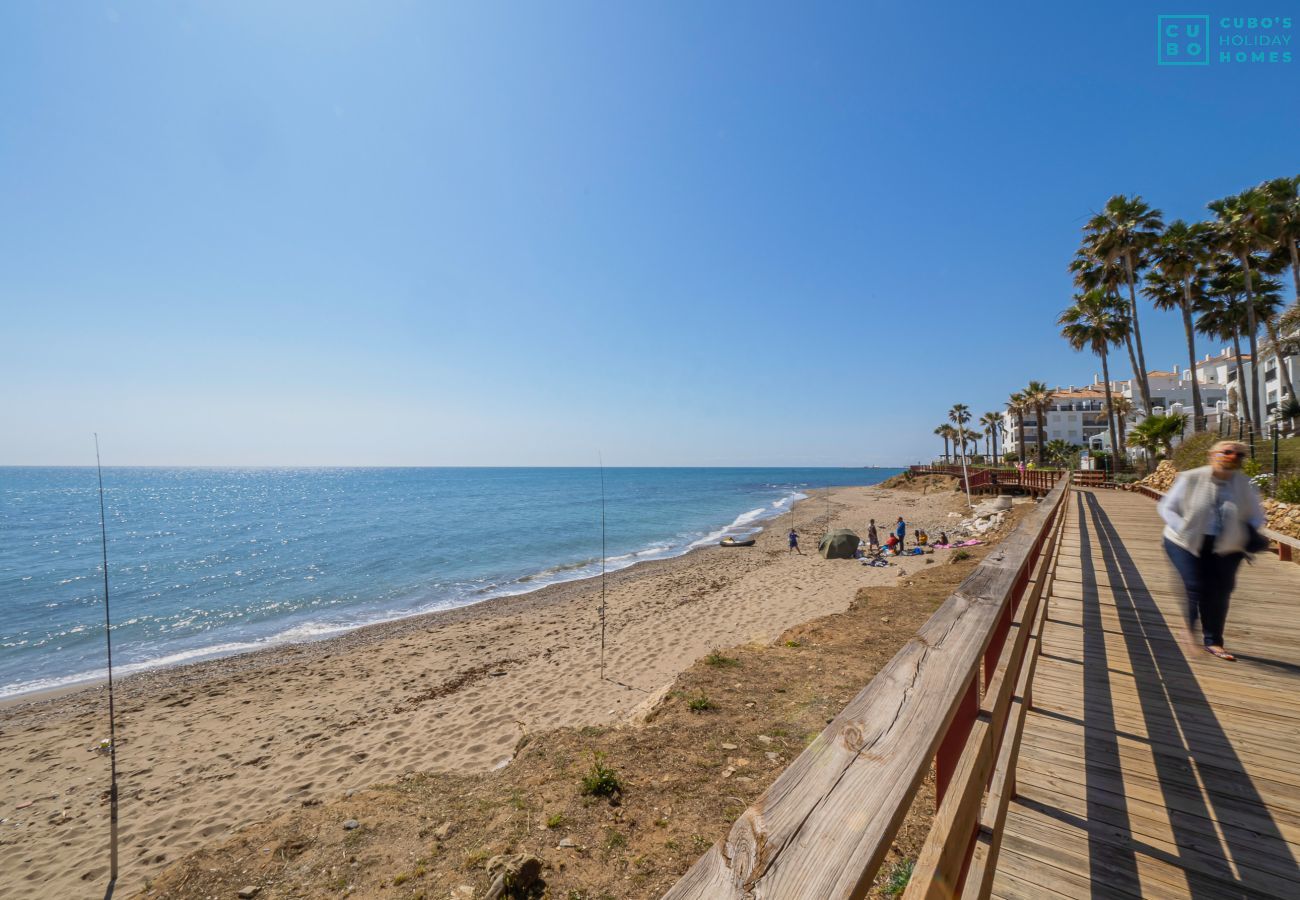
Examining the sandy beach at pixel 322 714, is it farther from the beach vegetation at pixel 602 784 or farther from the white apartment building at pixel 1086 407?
the white apartment building at pixel 1086 407

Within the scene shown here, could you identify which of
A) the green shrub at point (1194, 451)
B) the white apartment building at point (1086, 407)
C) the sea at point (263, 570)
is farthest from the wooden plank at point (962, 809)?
the white apartment building at point (1086, 407)

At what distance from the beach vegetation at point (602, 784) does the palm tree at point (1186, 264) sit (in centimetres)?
3398

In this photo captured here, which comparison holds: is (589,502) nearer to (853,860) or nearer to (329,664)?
(329,664)

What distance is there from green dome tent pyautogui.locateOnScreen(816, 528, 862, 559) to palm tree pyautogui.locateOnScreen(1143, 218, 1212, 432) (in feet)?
61.7

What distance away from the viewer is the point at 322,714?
397 inches


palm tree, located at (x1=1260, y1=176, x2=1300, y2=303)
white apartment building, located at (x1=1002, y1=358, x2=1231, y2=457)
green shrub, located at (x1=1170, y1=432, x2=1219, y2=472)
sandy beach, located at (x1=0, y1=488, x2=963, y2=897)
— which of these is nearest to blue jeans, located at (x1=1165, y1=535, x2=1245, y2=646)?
sandy beach, located at (x1=0, y1=488, x2=963, y2=897)

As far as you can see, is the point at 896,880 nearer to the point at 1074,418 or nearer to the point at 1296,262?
the point at 1296,262

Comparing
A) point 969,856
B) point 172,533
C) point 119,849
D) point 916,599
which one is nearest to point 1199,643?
point 969,856

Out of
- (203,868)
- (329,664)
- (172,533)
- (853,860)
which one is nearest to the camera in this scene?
(853,860)

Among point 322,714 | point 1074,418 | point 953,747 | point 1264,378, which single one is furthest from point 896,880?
point 1074,418

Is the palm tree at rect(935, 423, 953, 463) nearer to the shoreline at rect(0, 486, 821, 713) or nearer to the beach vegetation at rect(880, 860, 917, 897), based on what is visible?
the shoreline at rect(0, 486, 821, 713)

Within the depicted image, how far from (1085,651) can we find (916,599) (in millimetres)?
6075

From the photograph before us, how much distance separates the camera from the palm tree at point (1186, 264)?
25484 mm

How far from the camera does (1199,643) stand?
464 centimetres
